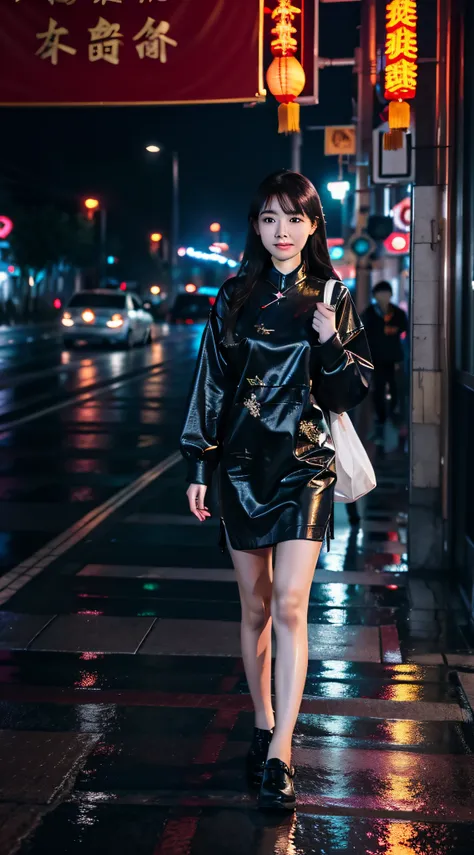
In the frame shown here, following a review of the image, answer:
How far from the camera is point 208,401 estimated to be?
4.18 meters

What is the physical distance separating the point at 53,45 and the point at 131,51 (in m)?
0.52

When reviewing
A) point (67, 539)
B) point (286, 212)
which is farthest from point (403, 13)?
point (67, 539)

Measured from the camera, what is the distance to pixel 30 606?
6727mm

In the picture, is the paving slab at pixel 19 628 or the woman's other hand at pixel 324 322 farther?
the paving slab at pixel 19 628

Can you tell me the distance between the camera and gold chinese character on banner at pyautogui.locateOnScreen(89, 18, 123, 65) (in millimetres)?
7496

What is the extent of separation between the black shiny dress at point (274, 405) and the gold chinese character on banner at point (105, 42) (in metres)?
3.93

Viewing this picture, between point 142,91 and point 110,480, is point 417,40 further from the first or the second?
point 110,480

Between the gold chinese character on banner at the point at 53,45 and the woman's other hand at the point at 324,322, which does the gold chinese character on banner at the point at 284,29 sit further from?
Result: the woman's other hand at the point at 324,322

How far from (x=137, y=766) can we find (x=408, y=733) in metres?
1.11

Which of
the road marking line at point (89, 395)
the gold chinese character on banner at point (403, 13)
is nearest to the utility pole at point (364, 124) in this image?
the road marking line at point (89, 395)

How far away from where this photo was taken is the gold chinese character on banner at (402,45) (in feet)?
24.2

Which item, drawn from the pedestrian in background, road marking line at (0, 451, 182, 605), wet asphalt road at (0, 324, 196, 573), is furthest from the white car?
road marking line at (0, 451, 182, 605)

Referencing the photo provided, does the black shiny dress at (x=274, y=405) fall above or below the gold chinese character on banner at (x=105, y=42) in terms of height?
below

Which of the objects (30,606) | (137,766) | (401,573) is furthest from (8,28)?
(137,766)
